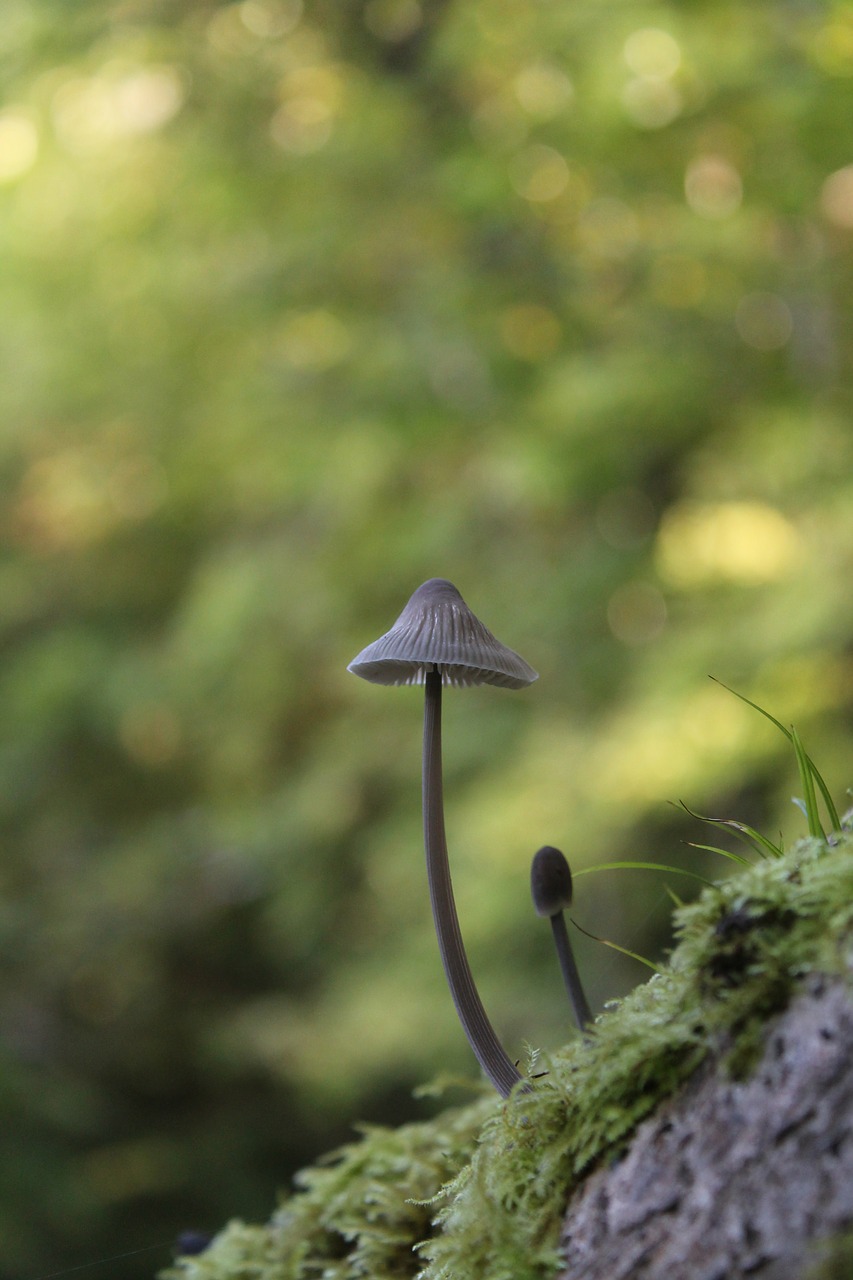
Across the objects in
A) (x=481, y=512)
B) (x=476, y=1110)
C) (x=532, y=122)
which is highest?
(x=532, y=122)

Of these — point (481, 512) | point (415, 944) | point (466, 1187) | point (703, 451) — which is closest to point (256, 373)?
point (481, 512)

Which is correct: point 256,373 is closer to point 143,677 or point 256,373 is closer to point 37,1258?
point 143,677

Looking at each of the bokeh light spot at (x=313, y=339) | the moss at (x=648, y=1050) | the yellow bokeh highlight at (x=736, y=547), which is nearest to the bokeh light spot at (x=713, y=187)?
the yellow bokeh highlight at (x=736, y=547)

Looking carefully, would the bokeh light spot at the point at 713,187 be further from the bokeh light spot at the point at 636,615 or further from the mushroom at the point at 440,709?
the mushroom at the point at 440,709

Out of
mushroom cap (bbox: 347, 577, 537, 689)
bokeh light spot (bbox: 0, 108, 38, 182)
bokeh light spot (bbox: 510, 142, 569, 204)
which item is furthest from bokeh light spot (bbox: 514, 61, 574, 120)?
mushroom cap (bbox: 347, 577, 537, 689)

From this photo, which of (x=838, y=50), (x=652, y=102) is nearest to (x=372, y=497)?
(x=652, y=102)

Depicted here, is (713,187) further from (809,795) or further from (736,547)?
(809,795)

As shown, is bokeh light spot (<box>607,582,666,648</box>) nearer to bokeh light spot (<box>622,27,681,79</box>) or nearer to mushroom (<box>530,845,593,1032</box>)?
bokeh light spot (<box>622,27,681,79</box>)
